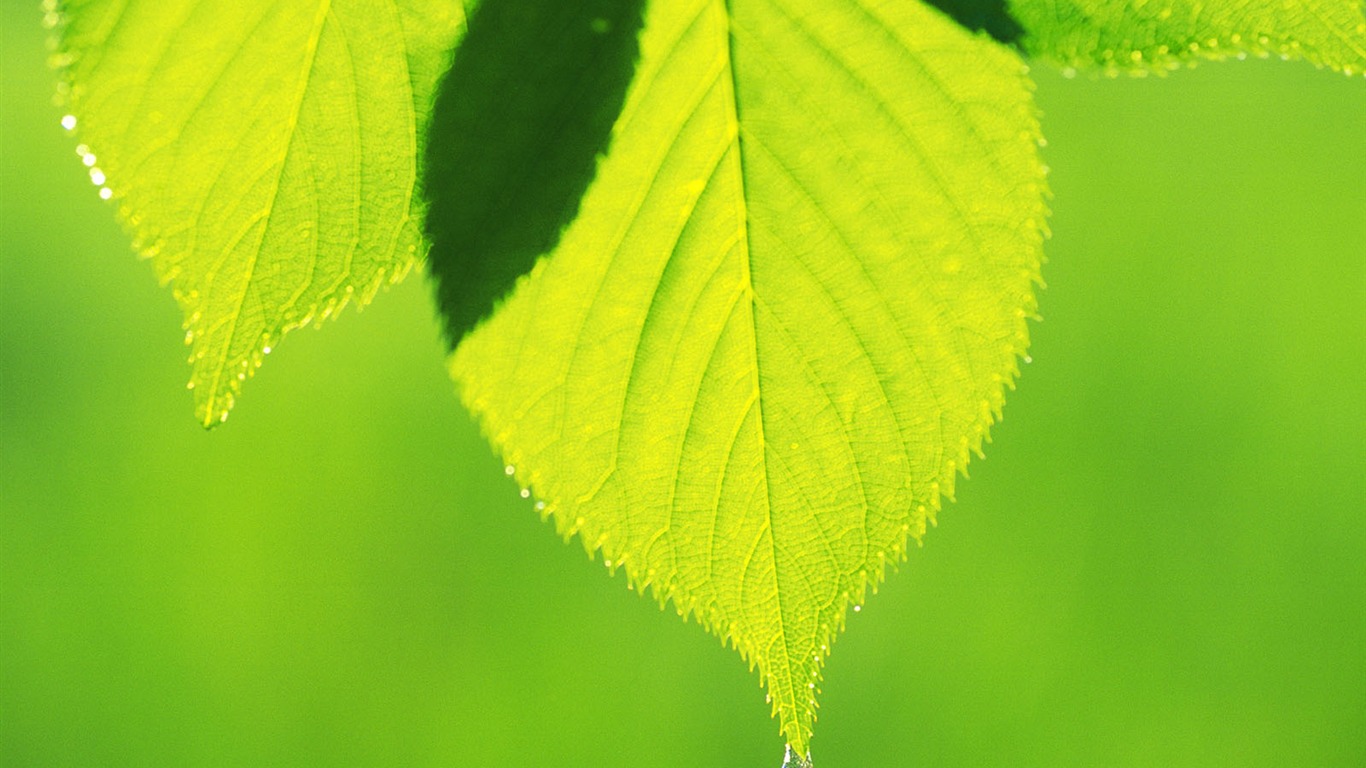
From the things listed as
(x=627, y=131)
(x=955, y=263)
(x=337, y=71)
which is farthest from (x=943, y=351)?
(x=337, y=71)

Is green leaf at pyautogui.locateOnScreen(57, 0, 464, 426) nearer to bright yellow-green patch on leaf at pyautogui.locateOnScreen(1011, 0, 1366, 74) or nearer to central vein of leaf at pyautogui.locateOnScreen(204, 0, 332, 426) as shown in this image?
central vein of leaf at pyautogui.locateOnScreen(204, 0, 332, 426)

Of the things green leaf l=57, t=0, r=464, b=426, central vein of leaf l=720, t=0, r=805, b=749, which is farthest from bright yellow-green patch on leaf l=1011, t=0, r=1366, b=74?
green leaf l=57, t=0, r=464, b=426

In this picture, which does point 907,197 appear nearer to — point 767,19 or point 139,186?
point 767,19

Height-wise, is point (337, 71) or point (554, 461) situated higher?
point (337, 71)

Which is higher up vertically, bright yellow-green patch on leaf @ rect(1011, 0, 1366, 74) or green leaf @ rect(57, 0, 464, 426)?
bright yellow-green patch on leaf @ rect(1011, 0, 1366, 74)

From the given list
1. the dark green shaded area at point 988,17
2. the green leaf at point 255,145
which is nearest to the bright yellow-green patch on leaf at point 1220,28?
the dark green shaded area at point 988,17
